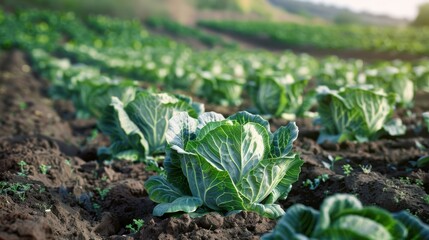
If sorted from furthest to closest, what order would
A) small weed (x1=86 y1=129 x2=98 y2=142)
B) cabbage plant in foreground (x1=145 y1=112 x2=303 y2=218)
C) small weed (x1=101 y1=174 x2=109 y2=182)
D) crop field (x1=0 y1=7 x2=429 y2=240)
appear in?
small weed (x1=86 y1=129 x2=98 y2=142)
small weed (x1=101 y1=174 x2=109 y2=182)
cabbage plant in foreground (x1=145 y1=112 x2=303 y2=218)
crop field (x1=0 y1=7 x2=429 y2=240)

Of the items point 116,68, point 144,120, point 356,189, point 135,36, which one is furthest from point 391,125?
point 135,36

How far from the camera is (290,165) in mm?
4027

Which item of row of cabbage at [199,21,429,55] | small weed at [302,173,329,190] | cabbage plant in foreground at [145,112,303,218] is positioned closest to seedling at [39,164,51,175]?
cabbage plant in foreground at [145,112,303,218]

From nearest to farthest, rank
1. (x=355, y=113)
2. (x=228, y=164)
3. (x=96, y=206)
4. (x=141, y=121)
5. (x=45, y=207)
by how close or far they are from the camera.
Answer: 1. (x=228, y=164)
2. (x=45, y=207)
3. (x=96, y=206)
4. (x=141, y=121)
5. (x=355, y=113)

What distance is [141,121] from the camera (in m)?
5.98

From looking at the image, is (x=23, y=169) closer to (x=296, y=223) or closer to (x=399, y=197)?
(x=296, y=223)

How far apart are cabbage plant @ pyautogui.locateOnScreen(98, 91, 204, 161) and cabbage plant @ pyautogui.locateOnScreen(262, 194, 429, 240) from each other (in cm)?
299

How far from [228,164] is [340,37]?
3835cm

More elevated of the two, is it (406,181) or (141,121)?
(406,181)

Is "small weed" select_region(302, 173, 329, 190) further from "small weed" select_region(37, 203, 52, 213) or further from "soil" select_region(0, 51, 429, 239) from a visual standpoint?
"small weed" select_region(37, 203, 52, 213)

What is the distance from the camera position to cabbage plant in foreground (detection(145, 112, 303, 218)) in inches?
148

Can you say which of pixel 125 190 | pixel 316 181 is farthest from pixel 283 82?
pixel 125 190

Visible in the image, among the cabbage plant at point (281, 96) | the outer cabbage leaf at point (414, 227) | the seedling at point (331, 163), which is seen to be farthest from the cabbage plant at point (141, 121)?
the outer cabbage leaf at point (414, 227)

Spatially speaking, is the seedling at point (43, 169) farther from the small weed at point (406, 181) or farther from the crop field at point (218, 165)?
the small weed at point (406, 181)
